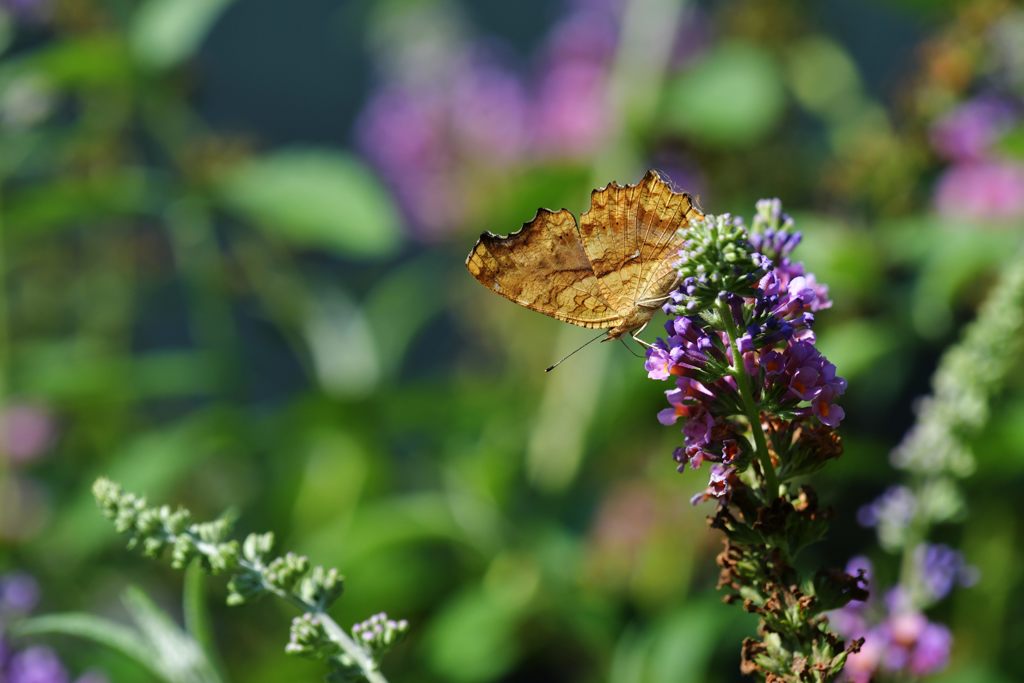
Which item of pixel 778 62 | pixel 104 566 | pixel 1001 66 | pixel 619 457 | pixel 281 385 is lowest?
pixel 104 566

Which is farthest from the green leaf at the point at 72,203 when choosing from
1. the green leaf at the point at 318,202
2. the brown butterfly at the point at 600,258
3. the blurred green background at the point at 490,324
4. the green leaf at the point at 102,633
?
the brown butterfly at the point at 600,258

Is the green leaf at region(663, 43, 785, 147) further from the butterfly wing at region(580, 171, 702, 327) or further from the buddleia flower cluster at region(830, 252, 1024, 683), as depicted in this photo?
the butterfly wing at region(580, 171, 702, 327)

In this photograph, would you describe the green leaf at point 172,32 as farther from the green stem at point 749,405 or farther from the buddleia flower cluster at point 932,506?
the green stem at point 749,405

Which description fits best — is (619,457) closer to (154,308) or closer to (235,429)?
(235,429)

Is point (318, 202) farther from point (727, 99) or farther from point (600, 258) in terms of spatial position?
point (600, 258)

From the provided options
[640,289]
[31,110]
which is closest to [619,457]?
[31,110]
